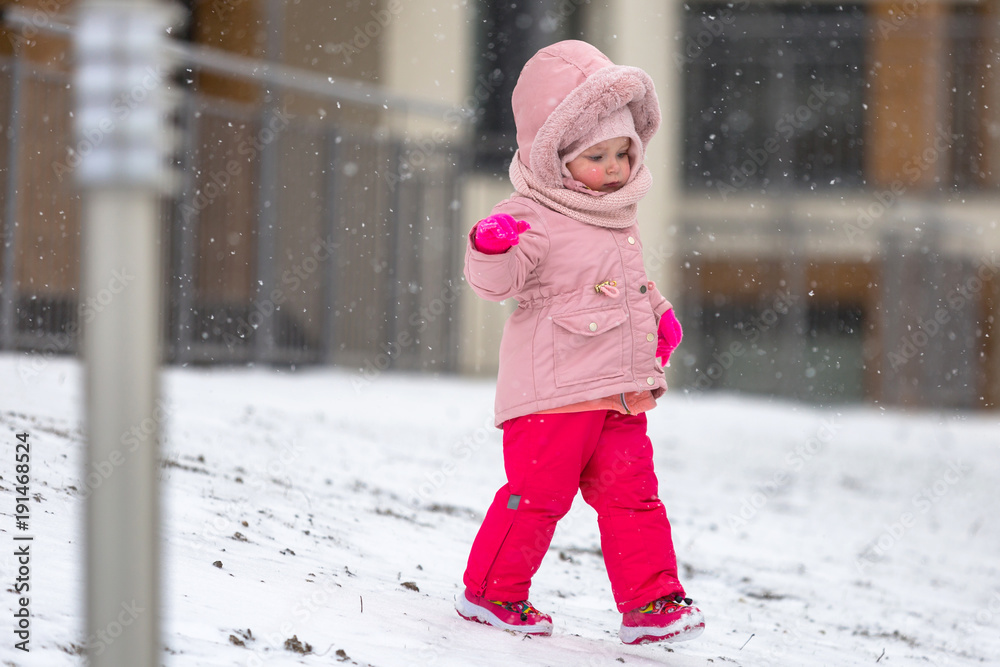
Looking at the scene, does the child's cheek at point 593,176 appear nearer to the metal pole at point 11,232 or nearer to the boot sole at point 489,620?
the boot sole at point 489,620

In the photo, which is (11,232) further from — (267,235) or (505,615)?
(505,615)

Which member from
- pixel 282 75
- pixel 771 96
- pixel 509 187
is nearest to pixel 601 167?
pixel 282 75

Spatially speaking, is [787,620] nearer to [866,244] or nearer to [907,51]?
[866,244]

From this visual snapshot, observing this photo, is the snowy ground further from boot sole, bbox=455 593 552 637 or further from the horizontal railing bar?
the horizontal railing bar

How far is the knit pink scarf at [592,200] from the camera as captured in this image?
283cm

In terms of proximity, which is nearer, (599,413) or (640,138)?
(599,413)

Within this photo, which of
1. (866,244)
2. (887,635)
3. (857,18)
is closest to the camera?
(887,635)

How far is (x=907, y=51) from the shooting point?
14.5 metres

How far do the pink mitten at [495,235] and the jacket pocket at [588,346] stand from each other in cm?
30

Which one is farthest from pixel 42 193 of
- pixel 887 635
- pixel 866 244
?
pixel 866 244

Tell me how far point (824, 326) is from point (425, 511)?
10091 millimetres

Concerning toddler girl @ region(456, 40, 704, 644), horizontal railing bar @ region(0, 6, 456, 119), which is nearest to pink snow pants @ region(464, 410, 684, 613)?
toddler girl @ region(456, 40, 704, 644)

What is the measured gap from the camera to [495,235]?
8.46 feet

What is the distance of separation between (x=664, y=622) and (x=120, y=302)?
1.80 m
